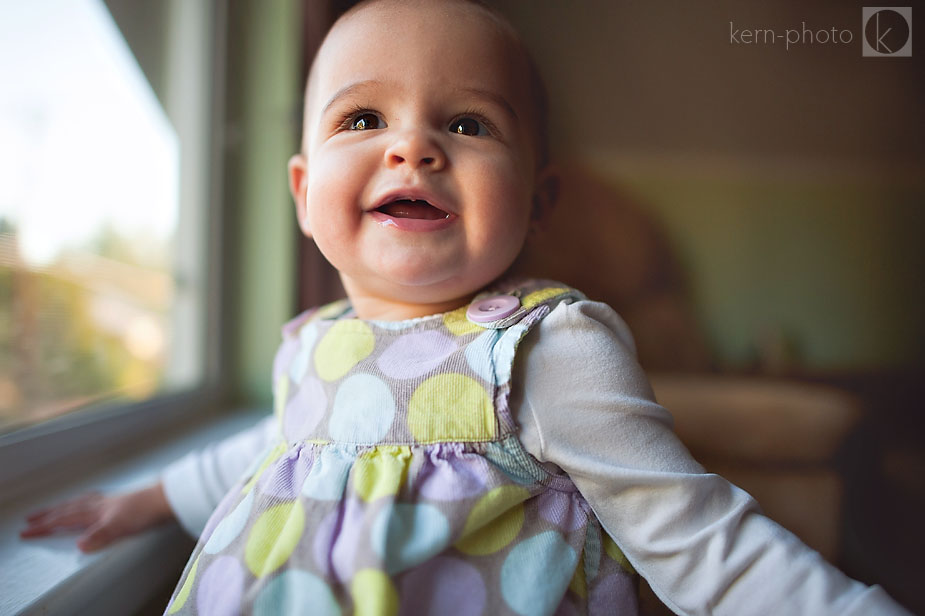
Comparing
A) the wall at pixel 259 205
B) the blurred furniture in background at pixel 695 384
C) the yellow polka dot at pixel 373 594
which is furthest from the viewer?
the wall at pixel 259 205

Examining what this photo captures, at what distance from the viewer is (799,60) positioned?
0.49 metres

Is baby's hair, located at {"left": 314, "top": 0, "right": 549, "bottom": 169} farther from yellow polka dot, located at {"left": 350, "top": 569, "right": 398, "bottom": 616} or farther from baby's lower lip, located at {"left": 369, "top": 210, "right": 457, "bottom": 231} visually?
yellow polka dot, located at {"left": 350, "top": 569, "right": 398, "bottom": 616}

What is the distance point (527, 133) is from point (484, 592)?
14.7 inches

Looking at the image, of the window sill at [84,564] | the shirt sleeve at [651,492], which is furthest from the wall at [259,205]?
the shirt sleeve at [651,492]

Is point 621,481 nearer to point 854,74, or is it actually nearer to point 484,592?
point 484,592

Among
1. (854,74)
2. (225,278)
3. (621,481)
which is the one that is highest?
(854,74)

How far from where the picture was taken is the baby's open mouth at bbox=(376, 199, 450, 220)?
476 mm

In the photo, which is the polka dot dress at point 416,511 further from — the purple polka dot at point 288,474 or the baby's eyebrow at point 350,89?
the baby's eyebrow at point 350,89

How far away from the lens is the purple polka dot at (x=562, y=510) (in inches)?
17.5

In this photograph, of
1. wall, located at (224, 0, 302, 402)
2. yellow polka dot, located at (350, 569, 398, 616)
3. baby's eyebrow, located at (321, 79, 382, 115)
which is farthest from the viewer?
wall, located at (224, 0, 302, 402)

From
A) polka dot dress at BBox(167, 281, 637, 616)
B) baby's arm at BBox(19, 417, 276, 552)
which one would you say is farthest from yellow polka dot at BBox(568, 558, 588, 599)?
baby's arm at BBox(19, 417, 276, 552)

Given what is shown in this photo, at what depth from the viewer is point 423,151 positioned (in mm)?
450

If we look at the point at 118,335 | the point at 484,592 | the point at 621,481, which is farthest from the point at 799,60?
the point at 118,335

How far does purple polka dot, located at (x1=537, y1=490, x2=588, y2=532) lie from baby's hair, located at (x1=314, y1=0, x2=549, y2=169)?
293 millimetres
